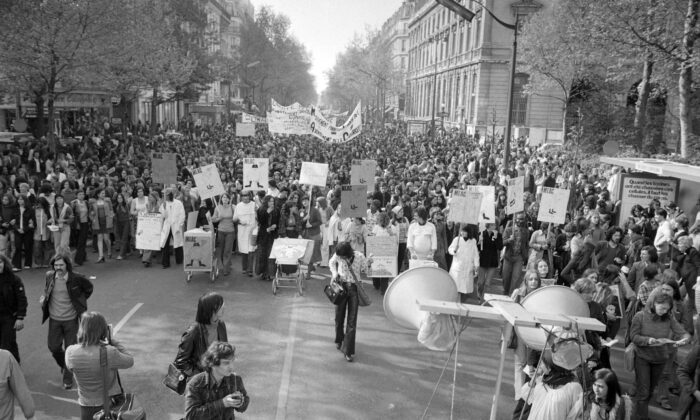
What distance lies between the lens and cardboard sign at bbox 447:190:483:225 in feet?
32.7

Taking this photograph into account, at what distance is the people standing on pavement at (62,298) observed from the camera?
618cm

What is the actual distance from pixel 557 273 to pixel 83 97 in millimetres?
29993

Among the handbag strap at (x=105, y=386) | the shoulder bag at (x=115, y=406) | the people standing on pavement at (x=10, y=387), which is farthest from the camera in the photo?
the handbag strap at (x=105, y=386)

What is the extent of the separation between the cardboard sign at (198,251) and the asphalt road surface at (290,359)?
33cm

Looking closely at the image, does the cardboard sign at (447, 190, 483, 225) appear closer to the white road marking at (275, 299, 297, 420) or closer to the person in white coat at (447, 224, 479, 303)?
the person in white coat at (447, 224, 479, 303)

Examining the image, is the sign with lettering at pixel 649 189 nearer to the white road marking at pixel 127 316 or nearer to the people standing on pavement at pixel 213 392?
the white road marking at pixel 127 316

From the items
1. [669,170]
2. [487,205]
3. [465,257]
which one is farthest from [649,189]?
[465,257]

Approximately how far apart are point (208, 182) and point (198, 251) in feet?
6.77

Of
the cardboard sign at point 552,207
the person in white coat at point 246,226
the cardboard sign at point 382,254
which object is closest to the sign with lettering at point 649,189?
the cardboard sign at point 552,207

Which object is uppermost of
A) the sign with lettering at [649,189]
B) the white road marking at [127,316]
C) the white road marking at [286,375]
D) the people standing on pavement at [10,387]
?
the sign with lettering at [649,189]

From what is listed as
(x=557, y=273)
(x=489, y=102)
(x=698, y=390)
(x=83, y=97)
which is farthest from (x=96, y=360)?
(x=489, y=102)

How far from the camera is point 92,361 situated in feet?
14.6

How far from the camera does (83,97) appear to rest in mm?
33062

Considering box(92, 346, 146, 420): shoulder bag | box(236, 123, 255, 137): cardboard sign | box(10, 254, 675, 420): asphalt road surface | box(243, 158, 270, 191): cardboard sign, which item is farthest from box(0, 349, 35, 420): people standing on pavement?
box(236, 123, 255, 137): cardboard sign
